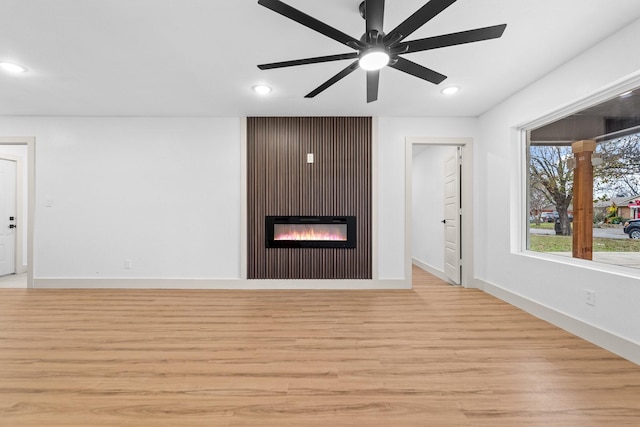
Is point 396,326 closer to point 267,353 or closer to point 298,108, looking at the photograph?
point 267,353

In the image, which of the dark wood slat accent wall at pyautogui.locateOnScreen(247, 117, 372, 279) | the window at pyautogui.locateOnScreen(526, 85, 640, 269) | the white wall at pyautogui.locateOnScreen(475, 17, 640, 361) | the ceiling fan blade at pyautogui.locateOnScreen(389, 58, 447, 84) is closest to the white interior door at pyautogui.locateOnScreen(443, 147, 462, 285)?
the white wall at pyautogui.locateOnScreen(475, 17, 640, 361)

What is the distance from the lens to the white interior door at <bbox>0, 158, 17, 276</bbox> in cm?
469

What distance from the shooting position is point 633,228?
2.20m

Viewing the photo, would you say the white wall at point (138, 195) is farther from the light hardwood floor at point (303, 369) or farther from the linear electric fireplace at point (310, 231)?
the light hardwood floor at point (303, 369)

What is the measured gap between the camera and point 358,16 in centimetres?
195

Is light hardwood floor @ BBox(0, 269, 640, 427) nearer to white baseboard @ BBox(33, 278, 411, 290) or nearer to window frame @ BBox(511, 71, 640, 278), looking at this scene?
window frame @ BBox(511, 71, 640, 278)

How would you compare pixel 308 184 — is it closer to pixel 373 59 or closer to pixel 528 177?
pixel 373 59

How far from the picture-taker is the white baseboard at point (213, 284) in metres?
3.91

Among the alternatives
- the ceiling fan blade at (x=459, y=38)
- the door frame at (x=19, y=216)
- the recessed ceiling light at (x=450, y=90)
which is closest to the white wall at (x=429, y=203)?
the recessed ceiling light at (x=450, y=90)

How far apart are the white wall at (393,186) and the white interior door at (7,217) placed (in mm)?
6190

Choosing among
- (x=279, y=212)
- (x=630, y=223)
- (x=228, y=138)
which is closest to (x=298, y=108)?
(x=228, y=138)

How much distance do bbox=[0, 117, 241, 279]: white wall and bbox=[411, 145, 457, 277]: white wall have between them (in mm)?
3360

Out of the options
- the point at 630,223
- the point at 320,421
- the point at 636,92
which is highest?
the point at 636,92

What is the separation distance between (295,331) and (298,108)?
2683 millimetres
